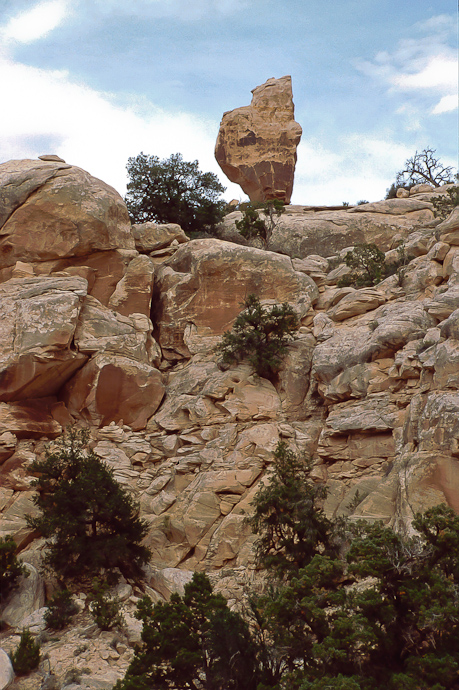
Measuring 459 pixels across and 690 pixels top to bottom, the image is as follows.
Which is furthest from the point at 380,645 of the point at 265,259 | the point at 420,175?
the point at 420,175

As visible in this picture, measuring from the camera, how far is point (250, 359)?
1953 cm

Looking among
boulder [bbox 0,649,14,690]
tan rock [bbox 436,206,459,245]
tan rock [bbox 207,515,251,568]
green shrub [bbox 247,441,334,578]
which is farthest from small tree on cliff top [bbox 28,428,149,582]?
tan rock [bbox 436,206,459,245]

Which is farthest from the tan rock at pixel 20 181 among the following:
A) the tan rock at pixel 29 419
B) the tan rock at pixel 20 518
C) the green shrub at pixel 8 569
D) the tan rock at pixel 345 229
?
the green shrub at pixel 8 569

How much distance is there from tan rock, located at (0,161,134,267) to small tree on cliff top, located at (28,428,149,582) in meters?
9.03

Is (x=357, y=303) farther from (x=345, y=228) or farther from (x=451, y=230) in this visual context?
(x=345, y=228)

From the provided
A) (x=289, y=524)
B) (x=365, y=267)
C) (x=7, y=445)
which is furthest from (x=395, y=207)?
(x=7, y=445)

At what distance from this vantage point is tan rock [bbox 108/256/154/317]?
71.7 ft

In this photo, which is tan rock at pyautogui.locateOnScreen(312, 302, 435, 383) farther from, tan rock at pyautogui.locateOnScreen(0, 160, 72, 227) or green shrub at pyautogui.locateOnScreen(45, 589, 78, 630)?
tan rock at pyautogui.locateOnScreen(0, 160, 72, 227)

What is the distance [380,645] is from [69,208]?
58.5ft

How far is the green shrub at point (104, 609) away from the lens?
1214 cm

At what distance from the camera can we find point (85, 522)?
14.4 m

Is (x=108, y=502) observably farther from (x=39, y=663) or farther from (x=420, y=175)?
(x=420, y=175)

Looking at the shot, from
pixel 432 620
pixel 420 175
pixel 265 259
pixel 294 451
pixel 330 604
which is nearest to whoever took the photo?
pixel 432 620

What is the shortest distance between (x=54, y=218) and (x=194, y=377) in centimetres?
795
